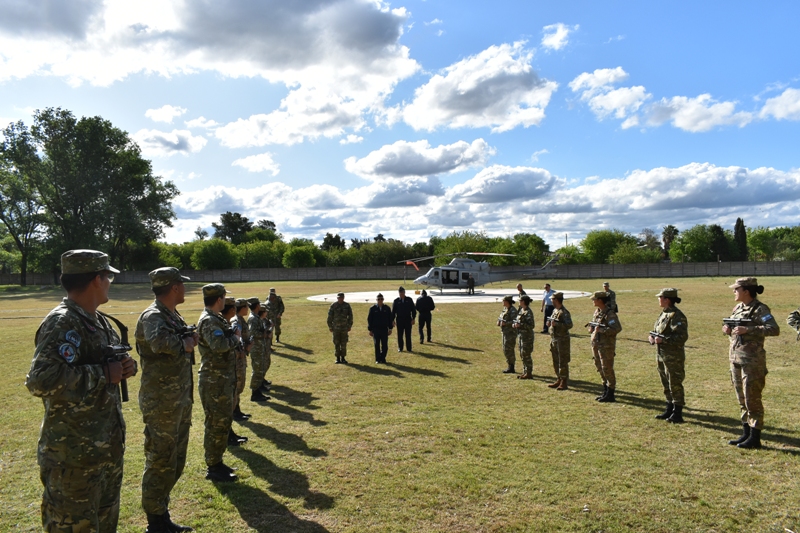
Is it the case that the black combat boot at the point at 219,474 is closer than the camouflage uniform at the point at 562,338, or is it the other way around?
the black combat boot at the point at 219,474

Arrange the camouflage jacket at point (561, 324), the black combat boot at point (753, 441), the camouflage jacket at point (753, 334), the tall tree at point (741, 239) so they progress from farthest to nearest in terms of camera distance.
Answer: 1. the tall tree at point (741, 239)
2. the camouflage jacket at point (561, 324)
3. the black combat boot at point (753, 441)
4. the camouflage jacket at point (753, 334)

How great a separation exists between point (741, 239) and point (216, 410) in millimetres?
122190

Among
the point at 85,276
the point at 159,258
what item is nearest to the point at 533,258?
the point at 159,258

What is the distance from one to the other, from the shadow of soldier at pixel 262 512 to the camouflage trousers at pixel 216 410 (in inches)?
16.8

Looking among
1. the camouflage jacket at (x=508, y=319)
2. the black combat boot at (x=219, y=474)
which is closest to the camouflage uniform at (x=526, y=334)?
the camouflage jacket at (x=508, y=319)

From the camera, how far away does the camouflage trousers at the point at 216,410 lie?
5848mm

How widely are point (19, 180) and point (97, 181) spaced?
9.43 metres

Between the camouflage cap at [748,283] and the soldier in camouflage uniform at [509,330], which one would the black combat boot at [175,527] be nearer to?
the camouflage cap at [748,283]

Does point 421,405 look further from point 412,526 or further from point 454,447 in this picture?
point 412,526

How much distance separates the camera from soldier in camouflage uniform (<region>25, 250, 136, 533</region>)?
10.9 feet

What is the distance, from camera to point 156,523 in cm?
467

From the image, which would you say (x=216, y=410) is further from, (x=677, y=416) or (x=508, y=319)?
(x=508, y=319)

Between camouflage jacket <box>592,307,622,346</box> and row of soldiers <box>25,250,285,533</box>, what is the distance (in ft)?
24.4

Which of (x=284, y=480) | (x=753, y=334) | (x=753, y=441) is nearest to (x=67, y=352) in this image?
(x=284, y=480)
